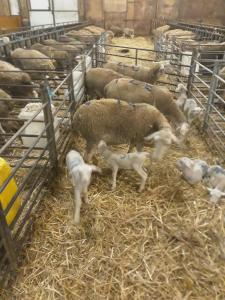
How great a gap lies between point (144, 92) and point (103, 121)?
1.39 metres

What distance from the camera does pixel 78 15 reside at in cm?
1922

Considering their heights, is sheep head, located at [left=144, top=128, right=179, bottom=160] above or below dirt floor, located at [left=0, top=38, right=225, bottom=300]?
above

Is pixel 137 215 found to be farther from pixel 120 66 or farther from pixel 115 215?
pixel 120 66

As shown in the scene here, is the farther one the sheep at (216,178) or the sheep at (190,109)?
the sheep at (190,109)

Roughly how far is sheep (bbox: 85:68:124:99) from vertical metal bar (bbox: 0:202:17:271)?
3951mm

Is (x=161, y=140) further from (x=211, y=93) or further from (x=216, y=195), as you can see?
(x=211, y=93)

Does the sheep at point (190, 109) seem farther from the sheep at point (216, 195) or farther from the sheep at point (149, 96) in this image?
the sheep at point (216, 195)

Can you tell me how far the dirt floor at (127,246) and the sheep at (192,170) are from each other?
11 centimetres

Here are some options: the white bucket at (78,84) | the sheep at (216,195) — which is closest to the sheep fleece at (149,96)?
the white bucket at (78,84)

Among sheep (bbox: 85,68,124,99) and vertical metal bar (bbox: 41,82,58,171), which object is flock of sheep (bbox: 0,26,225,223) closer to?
vertical metal bar (bbox: 41,82,58,171)

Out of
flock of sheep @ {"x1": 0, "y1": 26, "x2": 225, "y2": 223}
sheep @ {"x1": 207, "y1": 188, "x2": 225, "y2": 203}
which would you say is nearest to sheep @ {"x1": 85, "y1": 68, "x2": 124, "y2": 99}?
flock of sheep @ {"x1": 0, "y1": 26, "x2": 225, "y2": 223}

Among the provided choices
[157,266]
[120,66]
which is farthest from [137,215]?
[120,66]

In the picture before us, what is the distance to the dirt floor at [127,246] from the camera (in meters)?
2.22

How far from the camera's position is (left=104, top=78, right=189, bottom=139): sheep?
4.44m
